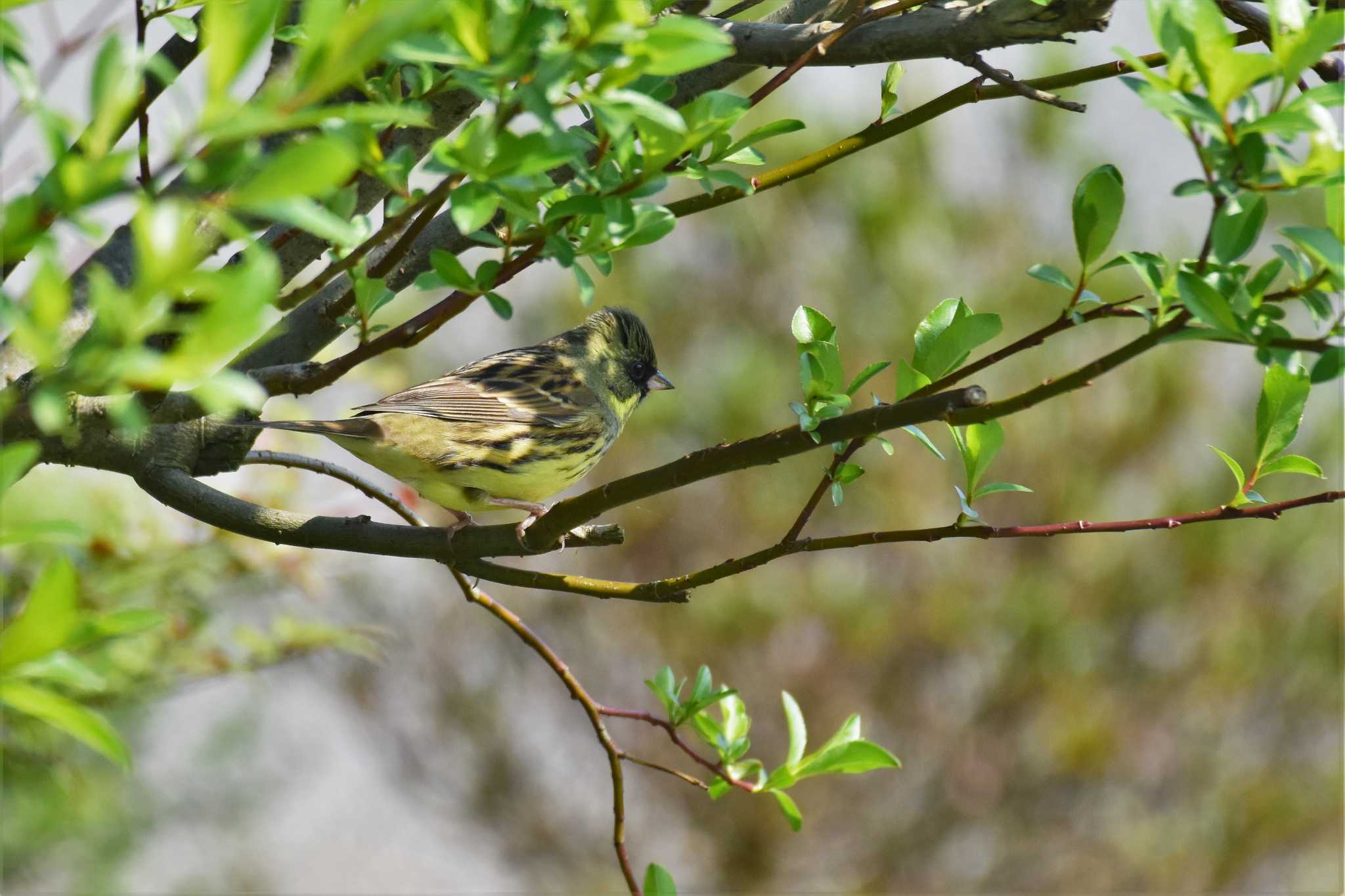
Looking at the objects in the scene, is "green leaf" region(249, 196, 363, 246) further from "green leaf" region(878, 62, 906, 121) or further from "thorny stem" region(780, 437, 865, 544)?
"green leaf" region(878, 62, 906, 121)

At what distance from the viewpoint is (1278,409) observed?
1.03 m

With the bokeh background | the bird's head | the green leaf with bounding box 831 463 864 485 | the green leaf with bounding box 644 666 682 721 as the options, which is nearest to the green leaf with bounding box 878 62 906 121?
the green leaf with bounding box 831 463 864 485

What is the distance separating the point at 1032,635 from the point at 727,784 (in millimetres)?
3874

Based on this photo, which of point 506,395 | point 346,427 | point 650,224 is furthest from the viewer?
point 506,395

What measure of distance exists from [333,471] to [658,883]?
595 millimetres

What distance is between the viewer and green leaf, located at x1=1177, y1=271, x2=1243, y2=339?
73 centimetres

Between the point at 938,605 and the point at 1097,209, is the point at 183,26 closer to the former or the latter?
the point at 1097,209

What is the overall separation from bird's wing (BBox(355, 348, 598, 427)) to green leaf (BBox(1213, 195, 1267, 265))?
1414mm

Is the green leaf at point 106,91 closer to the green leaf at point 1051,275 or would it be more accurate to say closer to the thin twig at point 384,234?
the thin twig at point 384,234

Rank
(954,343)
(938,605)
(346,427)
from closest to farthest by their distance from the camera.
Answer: (954,343) → (346,427) → (938,605)

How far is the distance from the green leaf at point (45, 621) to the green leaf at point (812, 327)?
642 millimetres

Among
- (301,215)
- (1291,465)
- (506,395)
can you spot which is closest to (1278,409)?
(1291,465)

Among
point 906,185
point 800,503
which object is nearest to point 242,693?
point 800,503

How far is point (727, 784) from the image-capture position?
1.23 meters
